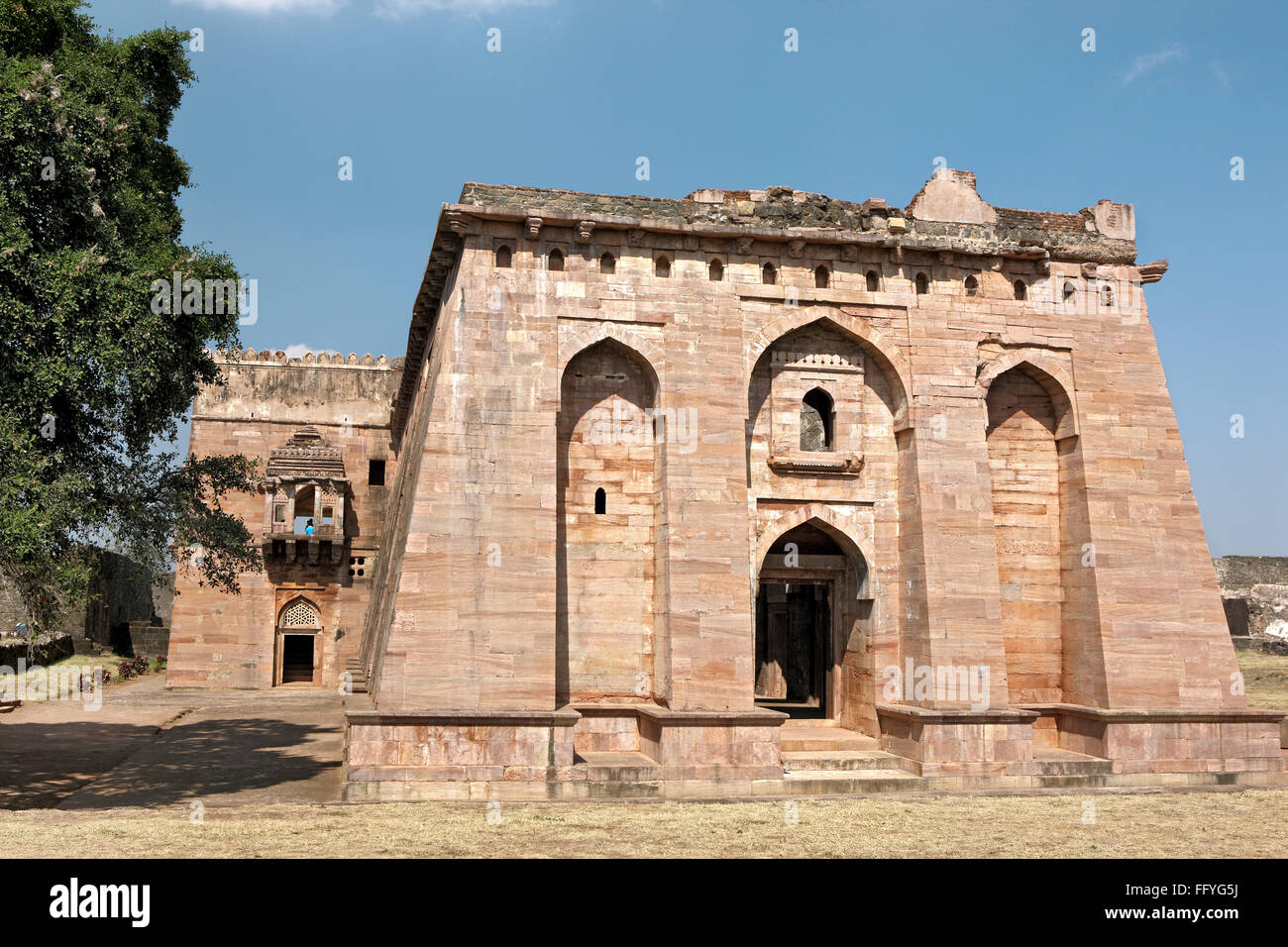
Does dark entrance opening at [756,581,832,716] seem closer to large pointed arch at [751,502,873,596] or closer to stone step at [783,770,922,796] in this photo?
large pointed arch at [751,502,873,596]

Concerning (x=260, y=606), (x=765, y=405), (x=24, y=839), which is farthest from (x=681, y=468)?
(x=260, y=606)

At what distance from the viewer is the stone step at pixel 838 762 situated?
584 inches

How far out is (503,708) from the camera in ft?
45.5

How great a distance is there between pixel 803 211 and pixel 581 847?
34.3 ft

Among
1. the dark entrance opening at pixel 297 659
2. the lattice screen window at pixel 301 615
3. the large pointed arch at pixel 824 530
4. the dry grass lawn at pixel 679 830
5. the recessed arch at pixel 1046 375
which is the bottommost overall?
the dry grass lawn at pixel 679 830

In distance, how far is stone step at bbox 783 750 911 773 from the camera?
1483 cm

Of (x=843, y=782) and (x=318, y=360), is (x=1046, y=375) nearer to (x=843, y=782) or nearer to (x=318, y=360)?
(x=843, y=782)

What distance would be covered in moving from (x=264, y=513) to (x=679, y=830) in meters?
21.8

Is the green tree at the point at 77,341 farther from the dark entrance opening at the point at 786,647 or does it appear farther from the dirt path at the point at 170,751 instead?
the dark entrance opening at the point at 786,647

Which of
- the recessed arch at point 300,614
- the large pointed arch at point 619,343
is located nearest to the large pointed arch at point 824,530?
the large pointed arch at point 619,343

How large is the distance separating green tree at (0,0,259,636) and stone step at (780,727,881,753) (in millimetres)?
8700

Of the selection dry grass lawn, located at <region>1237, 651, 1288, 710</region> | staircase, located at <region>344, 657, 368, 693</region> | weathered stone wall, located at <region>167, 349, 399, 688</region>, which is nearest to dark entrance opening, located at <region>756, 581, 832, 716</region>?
staircase, located at <region>344, 657, 368, 693</region>

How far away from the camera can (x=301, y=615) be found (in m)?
29.8

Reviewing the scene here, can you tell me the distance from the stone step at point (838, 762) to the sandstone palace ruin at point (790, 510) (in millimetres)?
53
